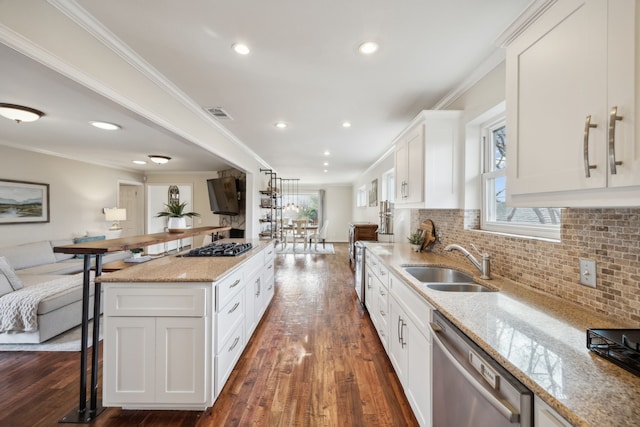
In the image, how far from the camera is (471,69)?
2.02 meters

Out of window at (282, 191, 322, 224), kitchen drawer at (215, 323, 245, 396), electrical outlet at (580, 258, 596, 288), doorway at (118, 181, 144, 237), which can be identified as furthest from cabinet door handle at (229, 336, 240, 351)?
window at (282, 191, 322, 224)

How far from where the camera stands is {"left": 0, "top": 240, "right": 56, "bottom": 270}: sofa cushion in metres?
3.71

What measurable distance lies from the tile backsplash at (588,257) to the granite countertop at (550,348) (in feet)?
0.19

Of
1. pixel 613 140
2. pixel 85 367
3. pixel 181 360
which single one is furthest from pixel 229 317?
pixel 613 140

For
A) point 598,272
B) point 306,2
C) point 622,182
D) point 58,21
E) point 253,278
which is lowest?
point 253,278

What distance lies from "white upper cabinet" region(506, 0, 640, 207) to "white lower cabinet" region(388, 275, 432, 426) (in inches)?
31.7

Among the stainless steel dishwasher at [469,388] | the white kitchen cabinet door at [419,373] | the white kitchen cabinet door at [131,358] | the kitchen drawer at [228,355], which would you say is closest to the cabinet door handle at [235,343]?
the kitchen drawer at [228,355]

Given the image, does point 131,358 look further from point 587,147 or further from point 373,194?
point 373,194

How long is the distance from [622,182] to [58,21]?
8.22 ft

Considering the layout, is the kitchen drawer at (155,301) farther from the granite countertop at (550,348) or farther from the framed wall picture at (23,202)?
the framed wall picture at (23,202)

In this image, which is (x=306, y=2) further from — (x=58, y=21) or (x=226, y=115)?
→ (x=226, y=115)

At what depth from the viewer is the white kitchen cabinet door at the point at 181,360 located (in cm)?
165

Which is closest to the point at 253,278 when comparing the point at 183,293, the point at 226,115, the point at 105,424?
the point at 183,293

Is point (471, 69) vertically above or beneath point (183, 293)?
above
